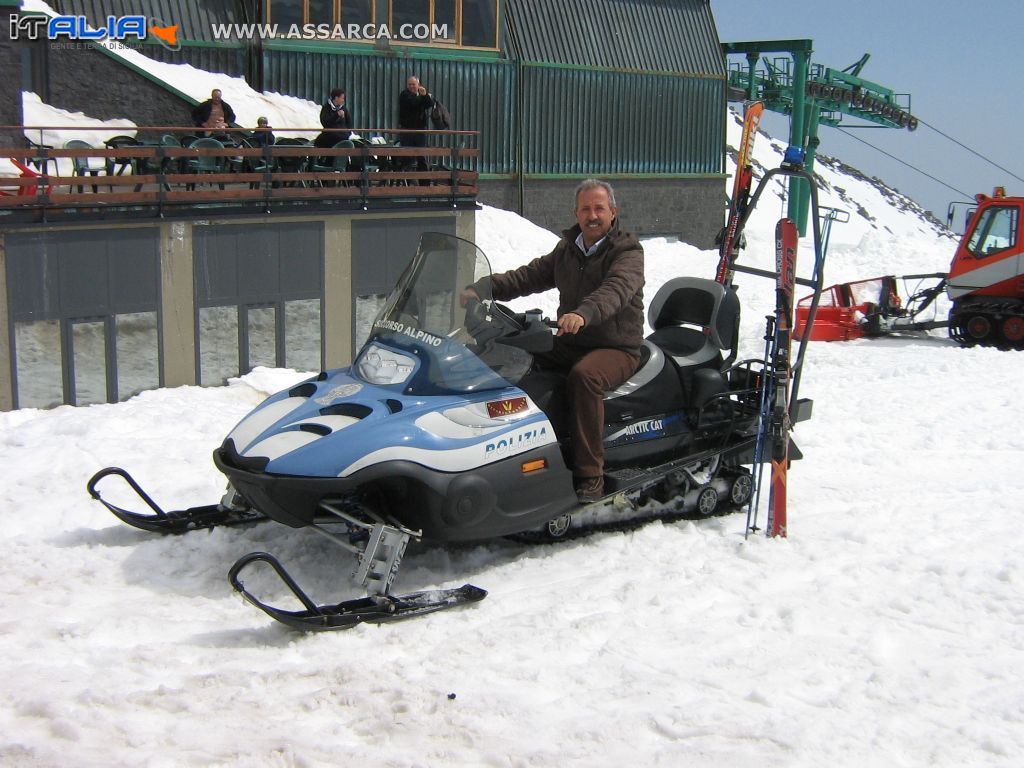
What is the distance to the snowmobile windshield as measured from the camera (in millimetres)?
5457

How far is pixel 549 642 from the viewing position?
4.74 metres

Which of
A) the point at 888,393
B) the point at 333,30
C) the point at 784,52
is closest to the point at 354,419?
the point at 888,393

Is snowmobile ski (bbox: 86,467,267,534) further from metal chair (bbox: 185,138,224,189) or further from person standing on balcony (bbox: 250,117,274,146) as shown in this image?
person standing on balcony (bbox: 250,117,274,146)

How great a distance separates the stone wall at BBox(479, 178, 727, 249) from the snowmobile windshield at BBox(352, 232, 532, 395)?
14.4 metres

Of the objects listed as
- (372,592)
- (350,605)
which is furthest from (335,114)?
(350,605)

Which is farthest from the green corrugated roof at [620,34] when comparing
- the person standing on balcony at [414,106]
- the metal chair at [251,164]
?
the metal chair at [251,164]

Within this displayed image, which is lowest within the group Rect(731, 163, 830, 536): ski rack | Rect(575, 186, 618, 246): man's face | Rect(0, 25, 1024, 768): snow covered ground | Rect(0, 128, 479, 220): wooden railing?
Rect(0, 25, 1024, 768): snow covered ground

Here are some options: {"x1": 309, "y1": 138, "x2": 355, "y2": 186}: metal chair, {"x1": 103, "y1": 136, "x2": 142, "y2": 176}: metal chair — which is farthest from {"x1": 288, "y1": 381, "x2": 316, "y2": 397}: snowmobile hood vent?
{"x1": 309, "y1": 138, "x2": 355, "y2": 186}: metal chair

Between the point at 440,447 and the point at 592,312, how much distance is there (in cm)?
108

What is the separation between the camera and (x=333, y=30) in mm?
18219

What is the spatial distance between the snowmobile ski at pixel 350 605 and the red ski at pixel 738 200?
3298 mm

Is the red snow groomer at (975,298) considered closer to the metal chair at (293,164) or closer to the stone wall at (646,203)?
the stone wall at (646,203)

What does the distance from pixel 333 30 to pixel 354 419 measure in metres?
14.5

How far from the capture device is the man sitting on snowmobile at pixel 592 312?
18.6 feet
